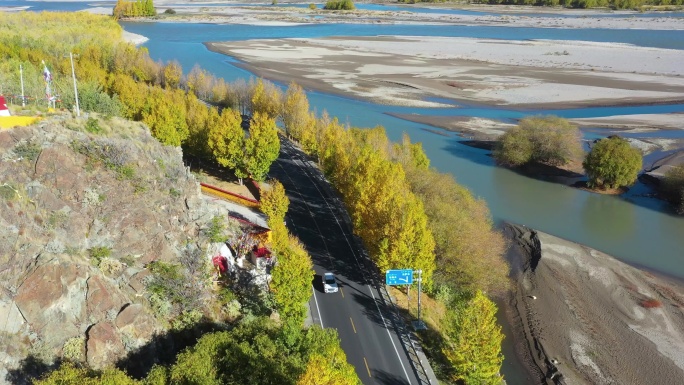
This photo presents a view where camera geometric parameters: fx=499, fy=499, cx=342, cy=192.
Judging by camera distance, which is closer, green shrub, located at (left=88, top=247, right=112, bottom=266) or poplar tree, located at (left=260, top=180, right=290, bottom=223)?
green shrub, located at (left=88, top=247, right=112, bottom=266)

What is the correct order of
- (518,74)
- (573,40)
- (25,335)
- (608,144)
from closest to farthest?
(25,335) → (608,144) → (518,74) → (573,40)

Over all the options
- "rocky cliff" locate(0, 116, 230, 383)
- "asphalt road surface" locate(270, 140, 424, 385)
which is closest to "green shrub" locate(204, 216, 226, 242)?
"rocky cliff" locate(0, 116, 230, 383)

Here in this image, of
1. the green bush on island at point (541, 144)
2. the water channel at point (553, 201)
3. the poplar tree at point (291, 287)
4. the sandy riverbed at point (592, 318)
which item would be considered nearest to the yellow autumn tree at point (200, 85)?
the water channel at point (553, 201)

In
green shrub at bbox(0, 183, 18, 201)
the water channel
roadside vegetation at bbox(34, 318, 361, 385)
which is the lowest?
the water channel

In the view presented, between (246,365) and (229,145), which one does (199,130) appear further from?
(246,365)

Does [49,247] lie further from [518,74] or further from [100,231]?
[518,74]

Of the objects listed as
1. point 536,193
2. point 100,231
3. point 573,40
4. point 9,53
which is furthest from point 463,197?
point 573,40

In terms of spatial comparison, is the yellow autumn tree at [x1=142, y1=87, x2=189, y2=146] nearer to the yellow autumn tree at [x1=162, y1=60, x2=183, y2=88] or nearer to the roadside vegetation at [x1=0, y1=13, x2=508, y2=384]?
the roadside vegetation at [x1=0, y1=13, x2=508, y2=384]
